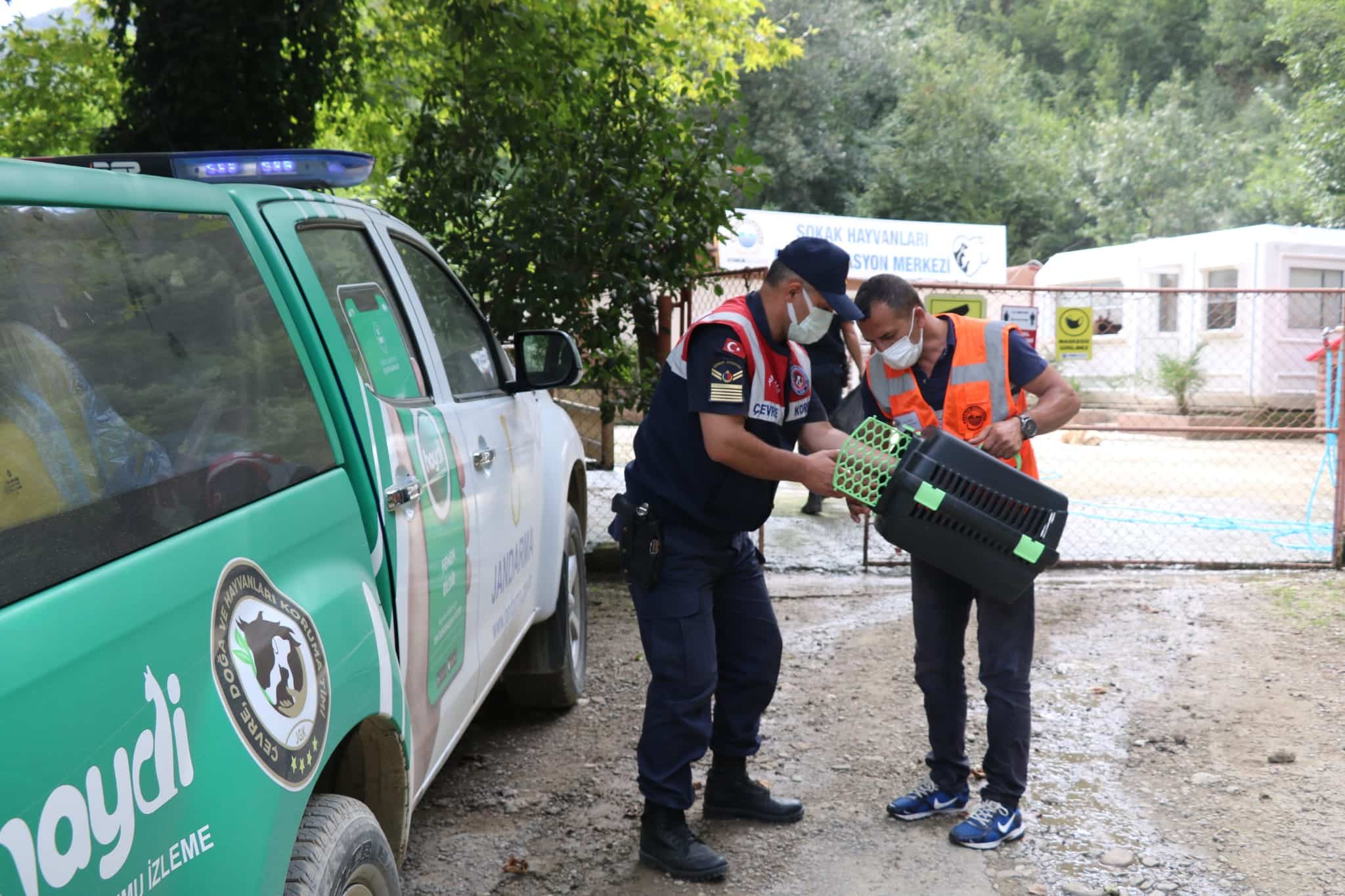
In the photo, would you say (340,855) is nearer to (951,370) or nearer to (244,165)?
(244,165)

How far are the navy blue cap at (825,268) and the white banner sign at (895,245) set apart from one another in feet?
54.8

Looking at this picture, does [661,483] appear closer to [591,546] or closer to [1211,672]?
[1211,672]

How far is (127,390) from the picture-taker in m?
1.59

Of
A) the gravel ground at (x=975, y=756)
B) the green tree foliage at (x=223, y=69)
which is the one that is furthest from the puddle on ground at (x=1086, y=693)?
the green tree foliage at (x=223, y=69)

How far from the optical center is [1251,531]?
934 centimetres

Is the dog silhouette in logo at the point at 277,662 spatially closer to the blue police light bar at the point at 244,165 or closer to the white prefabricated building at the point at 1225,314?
the blue police light bar at the point at 244,165

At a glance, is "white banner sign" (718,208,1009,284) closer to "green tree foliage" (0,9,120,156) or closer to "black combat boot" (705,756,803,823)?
"green tree foliage" (0,9,120,156)

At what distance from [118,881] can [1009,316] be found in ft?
24.0

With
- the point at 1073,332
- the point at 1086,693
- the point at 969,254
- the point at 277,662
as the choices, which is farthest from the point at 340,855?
the point at 969,254

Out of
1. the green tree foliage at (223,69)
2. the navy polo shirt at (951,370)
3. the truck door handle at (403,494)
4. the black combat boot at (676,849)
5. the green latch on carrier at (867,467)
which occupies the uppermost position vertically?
the green tree foliage at (223,69)

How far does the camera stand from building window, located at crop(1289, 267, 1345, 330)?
18.1m

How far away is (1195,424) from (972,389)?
13771mm

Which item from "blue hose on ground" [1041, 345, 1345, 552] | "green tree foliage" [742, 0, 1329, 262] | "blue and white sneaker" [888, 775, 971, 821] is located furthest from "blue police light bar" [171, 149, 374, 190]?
"green tree foliage" [742, 0, 1329, 262]

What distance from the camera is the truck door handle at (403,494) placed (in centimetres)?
230
